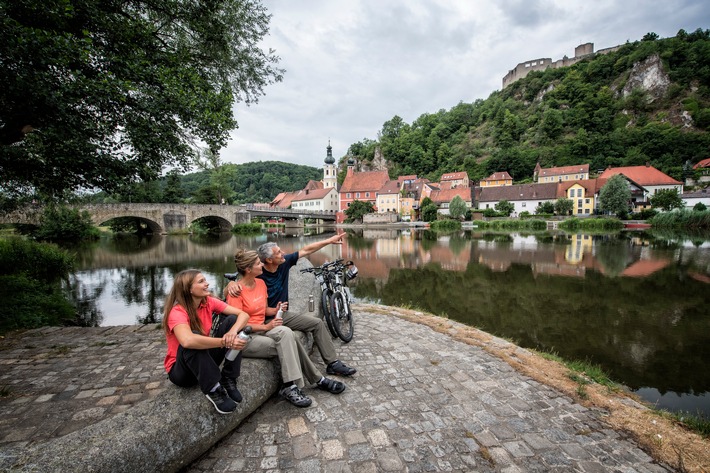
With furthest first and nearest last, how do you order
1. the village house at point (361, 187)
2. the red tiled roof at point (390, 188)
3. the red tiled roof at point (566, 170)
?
1. the village house at point (361, 187)
2. the red tiled roof at point (390, 188)
3. the red tiled roof at point (566, 170)

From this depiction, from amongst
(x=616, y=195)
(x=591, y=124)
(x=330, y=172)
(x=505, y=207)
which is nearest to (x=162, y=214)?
Answer: (x=330, y=172)

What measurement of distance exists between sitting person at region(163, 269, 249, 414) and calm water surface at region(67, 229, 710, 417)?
18.2 feet

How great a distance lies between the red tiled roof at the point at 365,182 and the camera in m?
76.7

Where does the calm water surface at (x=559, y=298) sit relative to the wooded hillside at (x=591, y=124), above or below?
below

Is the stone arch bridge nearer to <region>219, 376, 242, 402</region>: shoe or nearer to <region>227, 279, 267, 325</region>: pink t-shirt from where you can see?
<region>227, 279, 267, 325</region>: pink t-shirt

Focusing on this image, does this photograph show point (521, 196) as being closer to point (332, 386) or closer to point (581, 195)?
point (581, 195)

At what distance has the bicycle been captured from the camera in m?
5.09

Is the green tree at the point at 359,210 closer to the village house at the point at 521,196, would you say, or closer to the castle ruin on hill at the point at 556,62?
the village house at the point at 521,196

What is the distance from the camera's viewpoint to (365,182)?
255 ft

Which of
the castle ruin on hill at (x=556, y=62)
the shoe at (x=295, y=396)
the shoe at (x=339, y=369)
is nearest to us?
the shoe at (x=295, y=396)

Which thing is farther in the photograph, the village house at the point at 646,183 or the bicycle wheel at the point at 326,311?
the village house at the point at 646,183

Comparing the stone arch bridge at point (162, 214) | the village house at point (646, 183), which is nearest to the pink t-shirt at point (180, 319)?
the stone arch bridge at point (162, 214)

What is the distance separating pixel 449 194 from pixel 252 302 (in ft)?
213

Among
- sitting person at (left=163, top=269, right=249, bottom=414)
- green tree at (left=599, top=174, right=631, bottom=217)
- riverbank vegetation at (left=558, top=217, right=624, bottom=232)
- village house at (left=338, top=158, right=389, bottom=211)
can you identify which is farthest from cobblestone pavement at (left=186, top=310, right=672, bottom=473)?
village house at (left=338, top=158, right=389, bottom=211)
